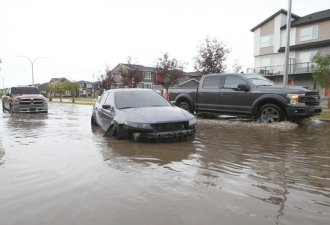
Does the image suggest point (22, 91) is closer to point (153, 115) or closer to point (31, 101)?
point (31, 101)

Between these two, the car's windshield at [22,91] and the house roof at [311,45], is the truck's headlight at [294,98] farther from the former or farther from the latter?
the house roof at [311,45]

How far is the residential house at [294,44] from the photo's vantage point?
3059cm

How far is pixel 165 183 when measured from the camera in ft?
11.0

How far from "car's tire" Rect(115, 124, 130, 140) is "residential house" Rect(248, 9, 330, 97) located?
29.7 m

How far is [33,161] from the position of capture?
4.50 metres

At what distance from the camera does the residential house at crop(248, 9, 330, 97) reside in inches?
1204

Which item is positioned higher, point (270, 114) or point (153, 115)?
point (153, 115)

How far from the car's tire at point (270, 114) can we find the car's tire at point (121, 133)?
505 cm

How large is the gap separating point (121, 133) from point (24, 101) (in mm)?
10759

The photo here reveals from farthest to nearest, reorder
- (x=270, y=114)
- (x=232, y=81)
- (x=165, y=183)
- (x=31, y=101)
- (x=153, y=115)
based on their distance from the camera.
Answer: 1. (x=31, y=101)
2. (x=232, y=81)
3. (x=270, y=114)
4. (x=153, y=115)
5. (x=165, y=183)

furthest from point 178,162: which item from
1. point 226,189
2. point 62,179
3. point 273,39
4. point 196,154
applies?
point 273,39

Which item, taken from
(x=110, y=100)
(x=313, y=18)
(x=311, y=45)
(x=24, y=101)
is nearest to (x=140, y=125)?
(x=110, y=100)


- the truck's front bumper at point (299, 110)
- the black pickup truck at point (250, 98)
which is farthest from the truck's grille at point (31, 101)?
the truck's front bumper at point (299, 110)

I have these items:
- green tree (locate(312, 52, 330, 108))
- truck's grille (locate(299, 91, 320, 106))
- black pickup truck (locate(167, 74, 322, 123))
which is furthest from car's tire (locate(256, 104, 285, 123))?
green tree (locate(312, 52, 330, 108))
